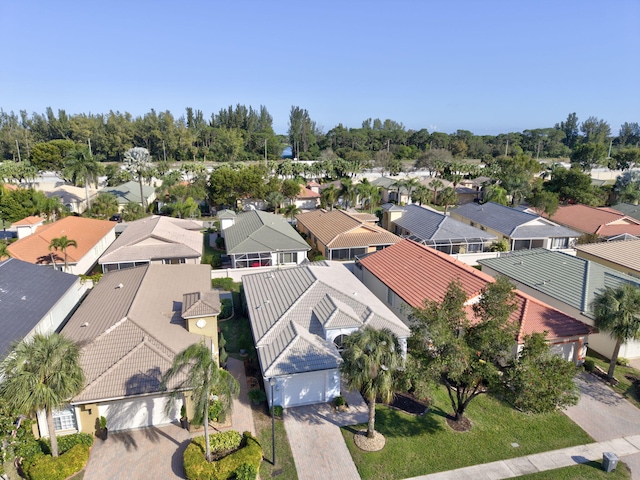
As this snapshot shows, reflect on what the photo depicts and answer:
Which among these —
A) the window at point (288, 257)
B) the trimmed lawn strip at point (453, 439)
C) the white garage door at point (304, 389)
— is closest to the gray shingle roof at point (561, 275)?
the trimmed lawn strip at point (453, 439)

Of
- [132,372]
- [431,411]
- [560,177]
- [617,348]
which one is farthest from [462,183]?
[132,372]

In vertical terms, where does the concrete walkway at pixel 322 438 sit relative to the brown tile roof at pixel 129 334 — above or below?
below

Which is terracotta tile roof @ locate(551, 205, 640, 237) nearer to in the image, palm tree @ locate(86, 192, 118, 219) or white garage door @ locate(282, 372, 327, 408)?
white garage door @ locate(282, 372, 327, 408)

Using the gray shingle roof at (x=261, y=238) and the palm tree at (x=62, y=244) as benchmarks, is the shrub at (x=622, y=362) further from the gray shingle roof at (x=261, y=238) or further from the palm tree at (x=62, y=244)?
the palm tree at (x=62, y=244)

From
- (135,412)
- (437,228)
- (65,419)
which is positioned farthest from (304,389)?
(437,228)

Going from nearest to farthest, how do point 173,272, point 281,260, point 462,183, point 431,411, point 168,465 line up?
point 168,465 → point 431,411 → point 173,272 → point 281,260 → point 462,183

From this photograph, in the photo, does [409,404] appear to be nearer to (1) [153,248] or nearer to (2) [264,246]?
(2) [264,246]

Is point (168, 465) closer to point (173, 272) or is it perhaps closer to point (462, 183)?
point (173, 272)

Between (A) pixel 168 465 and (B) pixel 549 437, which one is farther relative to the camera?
Result: (B) pixel 549 437
